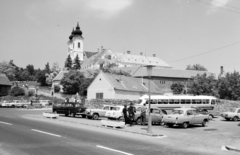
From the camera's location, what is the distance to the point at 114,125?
71.2ft

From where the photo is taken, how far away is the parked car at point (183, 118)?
77.6 ft

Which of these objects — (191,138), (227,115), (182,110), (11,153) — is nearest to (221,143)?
(191,138)

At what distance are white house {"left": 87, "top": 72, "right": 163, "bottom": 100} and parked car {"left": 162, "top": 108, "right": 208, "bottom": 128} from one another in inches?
1140

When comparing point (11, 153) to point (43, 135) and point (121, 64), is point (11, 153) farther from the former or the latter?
point (121, 64)

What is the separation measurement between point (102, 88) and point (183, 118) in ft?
110

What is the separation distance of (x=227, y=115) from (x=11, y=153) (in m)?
28.2

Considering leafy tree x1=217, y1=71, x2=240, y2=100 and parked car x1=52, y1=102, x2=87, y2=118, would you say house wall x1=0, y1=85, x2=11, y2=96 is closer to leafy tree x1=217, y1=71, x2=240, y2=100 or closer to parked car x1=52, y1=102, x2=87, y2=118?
parked car x1=52, y1=102, x2=87, y2=118

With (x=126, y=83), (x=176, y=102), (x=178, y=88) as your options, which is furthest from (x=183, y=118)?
(x=178, y=88)

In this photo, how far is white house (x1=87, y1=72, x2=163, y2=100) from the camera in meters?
53.9

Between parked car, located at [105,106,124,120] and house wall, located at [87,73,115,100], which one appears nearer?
parked car, located at [105,106,124,120]

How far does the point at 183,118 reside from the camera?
23.9m

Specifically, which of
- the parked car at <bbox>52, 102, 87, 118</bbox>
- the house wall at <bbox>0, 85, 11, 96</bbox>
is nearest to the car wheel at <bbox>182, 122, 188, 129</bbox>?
the parked car at <bbox>52, 102, 87, 118</bbox>

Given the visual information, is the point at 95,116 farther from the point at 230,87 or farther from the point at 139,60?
the point at 139,60

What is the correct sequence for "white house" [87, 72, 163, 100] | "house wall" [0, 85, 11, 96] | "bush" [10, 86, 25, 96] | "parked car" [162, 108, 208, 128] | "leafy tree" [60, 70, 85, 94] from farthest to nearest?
"house wall" [0, 85, 11, 96] → "bush" [10, 86, 25, 96] → "leafy tree" [60, 70, 85, 94] → "white house" [87, 72, 163, 100] → "parked car" [162, 108, 208, 128]
